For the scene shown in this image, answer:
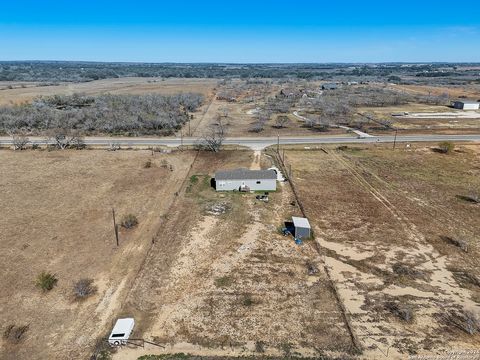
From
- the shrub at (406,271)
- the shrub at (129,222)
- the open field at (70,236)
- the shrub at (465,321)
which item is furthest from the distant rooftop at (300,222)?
the shrub at (129,222)

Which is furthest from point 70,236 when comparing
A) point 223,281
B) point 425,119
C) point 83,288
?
point 425,119

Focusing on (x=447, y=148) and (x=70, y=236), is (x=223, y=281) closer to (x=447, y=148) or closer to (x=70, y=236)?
(x=70, y=236)

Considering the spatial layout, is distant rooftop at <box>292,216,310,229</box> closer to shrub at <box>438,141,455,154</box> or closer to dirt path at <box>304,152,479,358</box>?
dirt path at <box>304,152,479,358</box>

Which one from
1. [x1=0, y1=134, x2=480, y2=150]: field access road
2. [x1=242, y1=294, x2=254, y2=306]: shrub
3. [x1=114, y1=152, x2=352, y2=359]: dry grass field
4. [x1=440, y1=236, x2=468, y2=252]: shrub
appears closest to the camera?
[x1=114, y1=152, x2=352, y2=359]: dry grass field

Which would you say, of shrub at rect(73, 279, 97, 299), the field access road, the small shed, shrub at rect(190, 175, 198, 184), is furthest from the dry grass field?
the field access road

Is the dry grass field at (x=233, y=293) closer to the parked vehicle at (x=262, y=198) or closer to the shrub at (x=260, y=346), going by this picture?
the shrub at (x=260, y=346)

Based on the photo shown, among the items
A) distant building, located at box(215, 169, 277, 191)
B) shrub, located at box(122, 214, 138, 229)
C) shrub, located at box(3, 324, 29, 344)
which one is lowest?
shrub, located at box(3, 324, 29, 344)

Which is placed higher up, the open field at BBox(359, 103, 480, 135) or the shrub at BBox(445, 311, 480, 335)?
the open field at BBox(359, 103, 480, 135)
